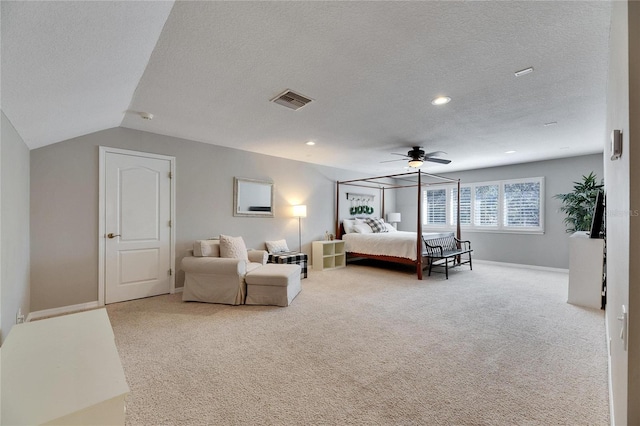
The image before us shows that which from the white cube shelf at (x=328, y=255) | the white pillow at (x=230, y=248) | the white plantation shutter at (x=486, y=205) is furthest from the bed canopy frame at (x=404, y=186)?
the white pillow at (x=230, y=248)

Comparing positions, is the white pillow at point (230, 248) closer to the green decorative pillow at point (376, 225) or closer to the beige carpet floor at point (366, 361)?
the beige carpet floor at point (366, 361)

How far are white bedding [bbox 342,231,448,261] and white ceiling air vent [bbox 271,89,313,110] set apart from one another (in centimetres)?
369

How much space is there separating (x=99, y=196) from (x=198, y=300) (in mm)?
1874

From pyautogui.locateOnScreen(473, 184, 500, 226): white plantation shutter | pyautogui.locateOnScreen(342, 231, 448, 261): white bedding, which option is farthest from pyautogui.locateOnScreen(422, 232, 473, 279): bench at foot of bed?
pyautogui.locateOnScreen(473, 184, 500, 226): white plantation shutter

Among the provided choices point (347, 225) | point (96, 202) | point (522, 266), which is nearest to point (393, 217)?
point (347, 225)

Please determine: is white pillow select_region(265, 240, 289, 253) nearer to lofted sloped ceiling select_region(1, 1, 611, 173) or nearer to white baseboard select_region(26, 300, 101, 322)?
lofted sloped ceiling select_region(1, 1, 611, 173)

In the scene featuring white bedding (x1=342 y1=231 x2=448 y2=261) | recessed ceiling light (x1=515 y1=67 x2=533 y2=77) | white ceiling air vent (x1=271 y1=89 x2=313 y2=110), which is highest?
recessed ceiling light (x1=515 y1=67 x2=533 y2=77)

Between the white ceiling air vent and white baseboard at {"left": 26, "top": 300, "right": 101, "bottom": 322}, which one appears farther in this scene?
white baseboard at {"left": 26, "top": 300, "right": 101, "bottom": 322}

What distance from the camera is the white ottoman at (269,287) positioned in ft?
12.0

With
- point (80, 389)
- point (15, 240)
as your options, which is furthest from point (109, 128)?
point (80, 389)

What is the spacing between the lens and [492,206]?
6992 millimetres

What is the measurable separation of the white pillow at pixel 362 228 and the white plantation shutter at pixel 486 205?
9.15 ft

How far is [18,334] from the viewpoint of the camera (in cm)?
144

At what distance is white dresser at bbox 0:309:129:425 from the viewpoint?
92 cm
